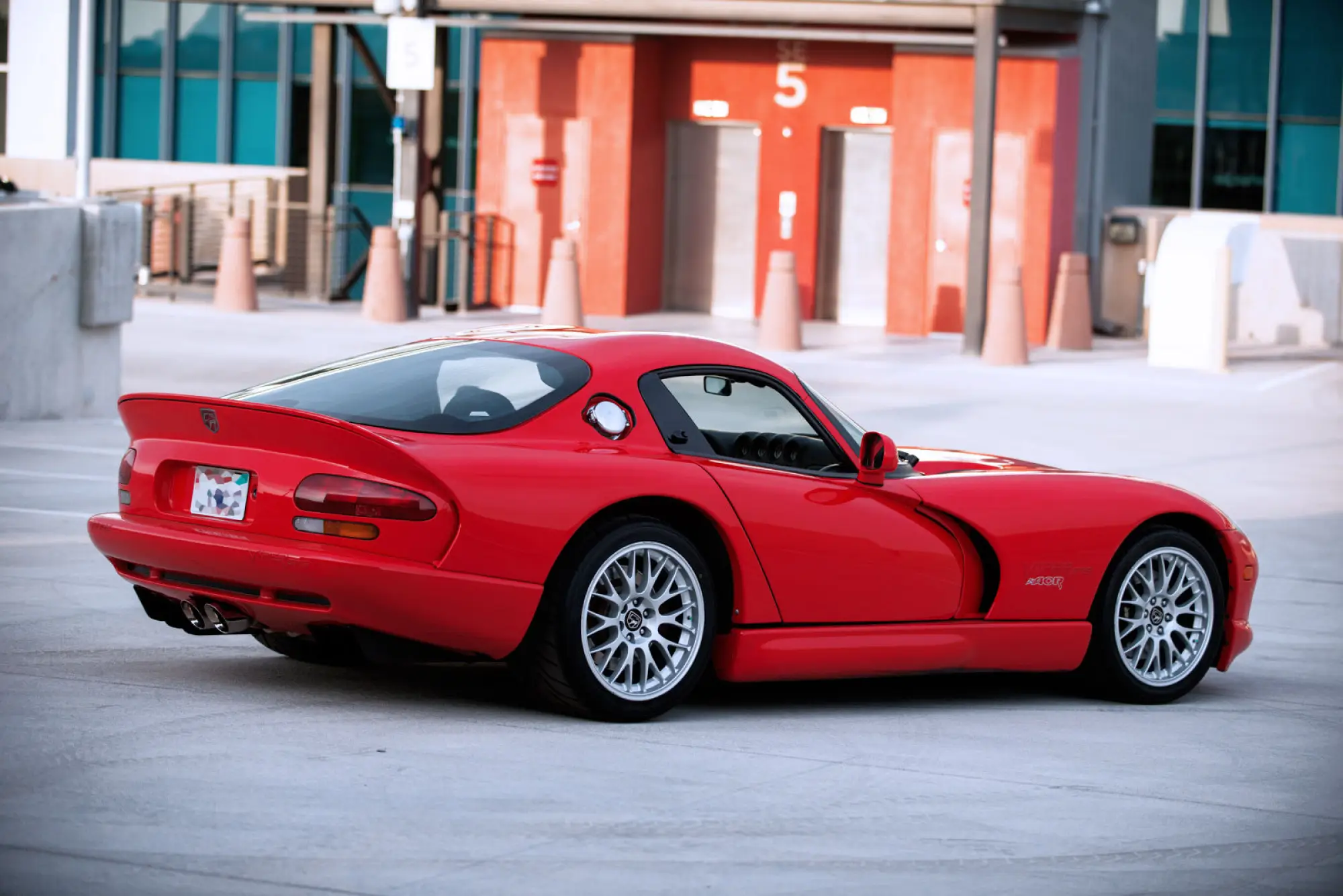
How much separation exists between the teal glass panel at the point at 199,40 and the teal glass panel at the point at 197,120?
25 centimetres

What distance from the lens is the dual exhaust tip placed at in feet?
20.7

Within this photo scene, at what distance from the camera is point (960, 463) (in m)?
7.73

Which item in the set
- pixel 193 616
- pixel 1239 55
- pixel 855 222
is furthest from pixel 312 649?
pixel 1239 55

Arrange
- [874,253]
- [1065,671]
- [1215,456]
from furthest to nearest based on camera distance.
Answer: [874,253], [1215,456], [1065,671]

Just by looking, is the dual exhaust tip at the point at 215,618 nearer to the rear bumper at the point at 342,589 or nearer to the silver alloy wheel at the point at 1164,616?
the rear bumper at the point at 342,589

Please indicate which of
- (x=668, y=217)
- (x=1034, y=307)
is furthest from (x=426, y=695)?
(x=668, y=217)

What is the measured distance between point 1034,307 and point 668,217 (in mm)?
5356

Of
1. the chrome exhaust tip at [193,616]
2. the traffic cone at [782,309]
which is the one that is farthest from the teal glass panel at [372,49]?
the chrome exhaust tip at [193,616]

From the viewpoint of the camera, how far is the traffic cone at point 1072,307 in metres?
24.6

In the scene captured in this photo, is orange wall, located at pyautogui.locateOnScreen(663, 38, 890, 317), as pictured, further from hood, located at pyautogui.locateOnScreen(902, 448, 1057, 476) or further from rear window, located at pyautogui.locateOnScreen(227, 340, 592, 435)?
rear window, located at pyautogui.locateOnScreen(227, 340, 592, 435)

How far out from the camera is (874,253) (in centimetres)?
2750

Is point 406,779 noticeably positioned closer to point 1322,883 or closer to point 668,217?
point 1322,883

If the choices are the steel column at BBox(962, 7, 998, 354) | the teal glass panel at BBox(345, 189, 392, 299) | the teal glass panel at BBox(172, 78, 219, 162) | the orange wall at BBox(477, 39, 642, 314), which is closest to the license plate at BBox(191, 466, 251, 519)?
the steel column at BBox(962, 7, 998, 354)

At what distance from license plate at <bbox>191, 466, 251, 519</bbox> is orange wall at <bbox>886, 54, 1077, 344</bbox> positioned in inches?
783
